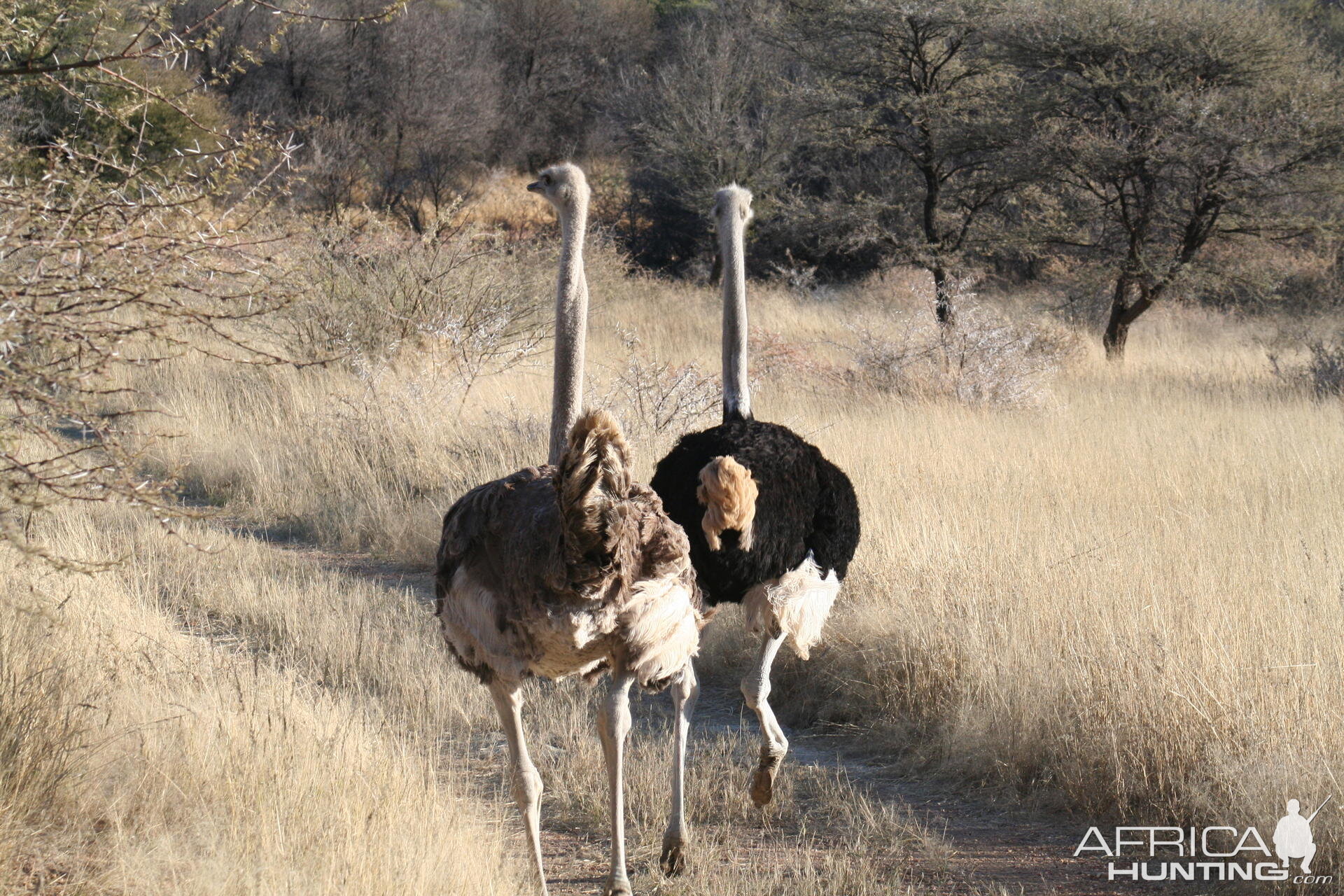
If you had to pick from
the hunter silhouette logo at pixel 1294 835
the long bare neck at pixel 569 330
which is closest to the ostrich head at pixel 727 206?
the long bare neck at pixel 569 330

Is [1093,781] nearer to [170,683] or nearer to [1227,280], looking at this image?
[170,683]

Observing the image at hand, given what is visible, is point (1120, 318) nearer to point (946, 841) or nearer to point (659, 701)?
point (659, 701)

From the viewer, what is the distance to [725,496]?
10.7 ft

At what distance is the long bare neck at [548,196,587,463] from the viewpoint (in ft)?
11.6

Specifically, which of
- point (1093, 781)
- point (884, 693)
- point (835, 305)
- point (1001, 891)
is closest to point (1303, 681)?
point (1093, 781)

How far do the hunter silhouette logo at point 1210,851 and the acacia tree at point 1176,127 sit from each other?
380 inches

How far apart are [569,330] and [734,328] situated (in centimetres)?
96

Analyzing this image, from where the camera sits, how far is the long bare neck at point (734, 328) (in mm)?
4332

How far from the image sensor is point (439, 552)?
3258 mm

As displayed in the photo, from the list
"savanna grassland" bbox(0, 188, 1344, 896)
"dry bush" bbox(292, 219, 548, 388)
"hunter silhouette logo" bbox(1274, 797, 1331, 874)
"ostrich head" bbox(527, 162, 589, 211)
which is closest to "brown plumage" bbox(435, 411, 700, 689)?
"savanna grassland" bbox(0, 188, 1344, 896)

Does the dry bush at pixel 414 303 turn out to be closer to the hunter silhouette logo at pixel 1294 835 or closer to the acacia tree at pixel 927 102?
the acacia tree at pixel 927 102

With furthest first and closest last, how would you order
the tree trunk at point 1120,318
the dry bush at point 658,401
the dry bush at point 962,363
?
the tree trunk at point 1120,318 < the dry bush at point 962,363 < the dry bush at point 658,401

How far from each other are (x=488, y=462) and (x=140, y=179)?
14.6ft

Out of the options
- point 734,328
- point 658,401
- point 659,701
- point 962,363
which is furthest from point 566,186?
point 962,363
